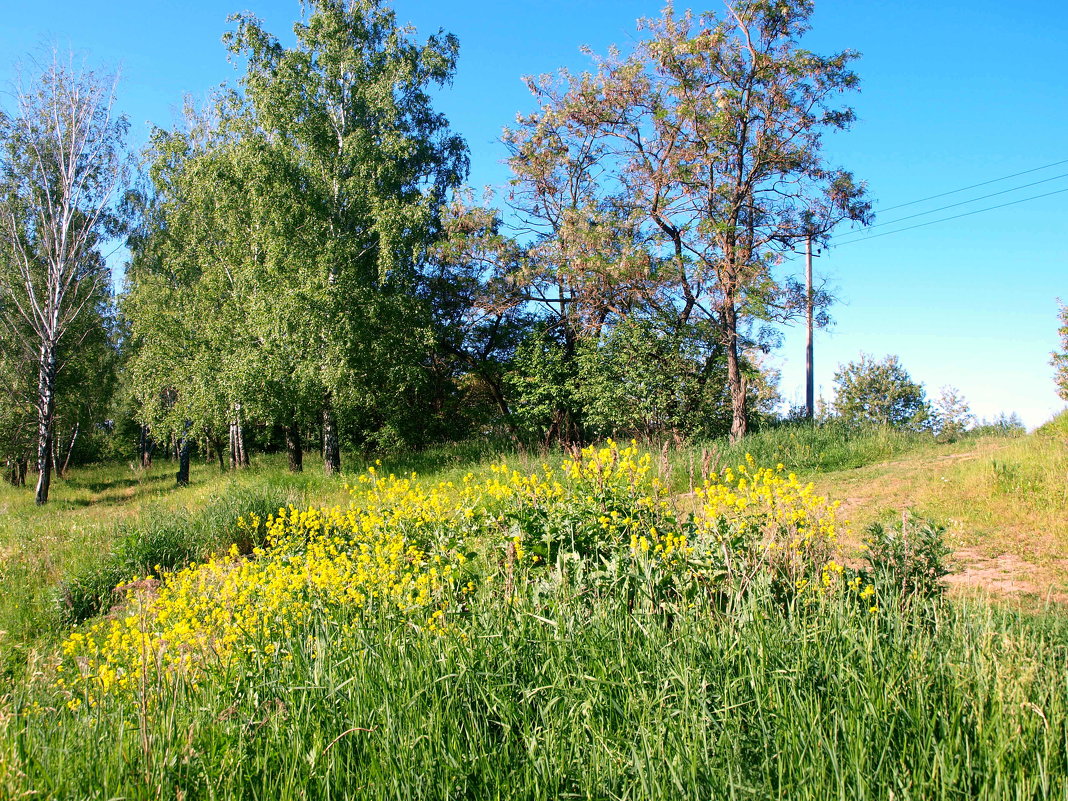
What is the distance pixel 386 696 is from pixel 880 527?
10.7ft

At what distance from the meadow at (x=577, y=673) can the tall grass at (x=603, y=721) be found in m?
0.01

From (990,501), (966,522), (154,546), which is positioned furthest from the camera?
(154,546)

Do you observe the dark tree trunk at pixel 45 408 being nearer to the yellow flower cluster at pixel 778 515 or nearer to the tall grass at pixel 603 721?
the tall grass at pixel 603 721

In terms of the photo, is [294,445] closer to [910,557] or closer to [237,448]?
[237,448]

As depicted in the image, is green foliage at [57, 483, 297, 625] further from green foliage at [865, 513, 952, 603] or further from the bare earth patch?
the bare earth patch

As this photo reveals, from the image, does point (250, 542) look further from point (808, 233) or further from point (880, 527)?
point (808, 233)

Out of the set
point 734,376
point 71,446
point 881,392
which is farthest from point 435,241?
point 881,392

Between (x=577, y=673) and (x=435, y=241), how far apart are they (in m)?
15.7

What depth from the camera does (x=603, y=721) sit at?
7.93 ft

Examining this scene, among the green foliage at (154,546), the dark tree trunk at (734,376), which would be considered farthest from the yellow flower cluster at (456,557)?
the dark tree trunk at (734,376)

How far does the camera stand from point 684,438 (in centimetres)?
1437

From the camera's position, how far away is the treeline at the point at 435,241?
571 inches

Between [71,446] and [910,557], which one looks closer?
[910,557]

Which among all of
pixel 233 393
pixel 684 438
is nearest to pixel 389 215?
pixel 233 393
